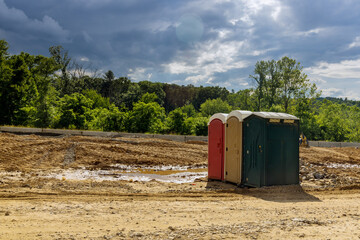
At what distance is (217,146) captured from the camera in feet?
34.0

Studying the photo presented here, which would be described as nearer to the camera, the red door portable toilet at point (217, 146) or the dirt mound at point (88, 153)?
the red door portable toilet at point (217, 146)

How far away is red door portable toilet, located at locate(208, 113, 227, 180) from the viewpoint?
33.4ft

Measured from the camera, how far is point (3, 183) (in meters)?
8.90

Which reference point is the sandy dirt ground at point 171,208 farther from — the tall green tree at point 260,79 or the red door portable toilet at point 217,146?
the tall green tree at point 260,79

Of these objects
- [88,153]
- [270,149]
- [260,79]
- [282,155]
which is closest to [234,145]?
[270,149]

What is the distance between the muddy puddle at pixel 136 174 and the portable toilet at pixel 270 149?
280 centimetres

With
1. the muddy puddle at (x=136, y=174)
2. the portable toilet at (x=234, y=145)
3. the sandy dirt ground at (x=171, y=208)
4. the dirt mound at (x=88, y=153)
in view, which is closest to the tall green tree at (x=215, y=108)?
the dirt mound at (x=88, y=153)

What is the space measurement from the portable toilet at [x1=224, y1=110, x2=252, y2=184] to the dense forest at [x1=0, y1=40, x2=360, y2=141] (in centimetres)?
1836

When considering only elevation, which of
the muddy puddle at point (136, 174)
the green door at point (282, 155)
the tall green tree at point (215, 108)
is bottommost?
the muddy puddle at point (136, 174)

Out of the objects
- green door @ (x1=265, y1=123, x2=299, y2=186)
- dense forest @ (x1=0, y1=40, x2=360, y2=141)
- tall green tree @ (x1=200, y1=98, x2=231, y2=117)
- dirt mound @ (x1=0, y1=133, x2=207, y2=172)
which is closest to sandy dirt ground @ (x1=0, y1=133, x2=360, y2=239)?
green door @ (x1=265, y1=123, x2=299, y2=186)

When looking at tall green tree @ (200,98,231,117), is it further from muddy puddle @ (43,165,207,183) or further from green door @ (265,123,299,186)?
green door @ (265,123,299,186)

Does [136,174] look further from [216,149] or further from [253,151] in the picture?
[253,151]

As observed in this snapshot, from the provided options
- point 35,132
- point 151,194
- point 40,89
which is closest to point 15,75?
point 40,89

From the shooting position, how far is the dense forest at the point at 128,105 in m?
28.9
